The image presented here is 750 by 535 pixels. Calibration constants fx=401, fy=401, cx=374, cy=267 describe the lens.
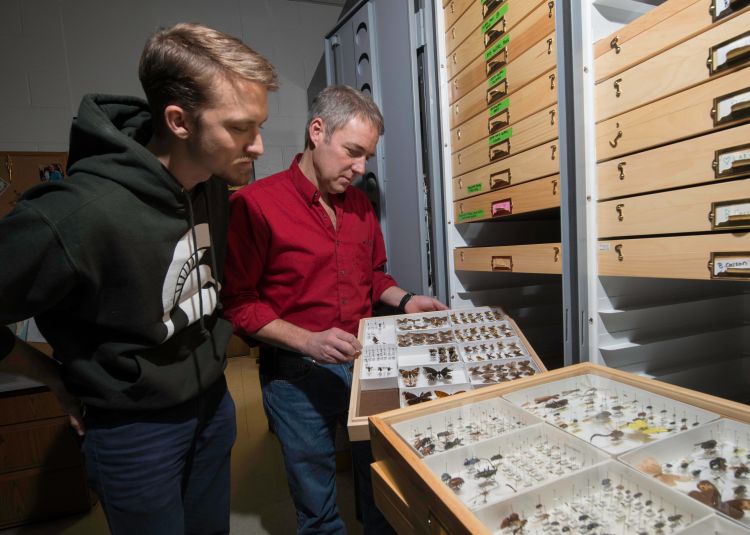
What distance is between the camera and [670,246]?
870mm

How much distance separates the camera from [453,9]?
1.54 m

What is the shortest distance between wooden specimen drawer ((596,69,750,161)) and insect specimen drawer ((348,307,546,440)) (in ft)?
2.04

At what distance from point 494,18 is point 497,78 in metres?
0.19

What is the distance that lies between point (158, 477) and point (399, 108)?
5.62 feet

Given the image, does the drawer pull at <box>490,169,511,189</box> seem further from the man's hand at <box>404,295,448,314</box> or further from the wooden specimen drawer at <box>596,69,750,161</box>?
the man's hand at <box>404,295,448,314</box>

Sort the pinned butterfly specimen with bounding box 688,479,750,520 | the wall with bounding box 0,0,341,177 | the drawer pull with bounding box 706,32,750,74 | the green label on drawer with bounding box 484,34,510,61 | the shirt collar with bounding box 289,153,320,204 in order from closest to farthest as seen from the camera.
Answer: the pinned butterfly specimen with bounding box 688,479,750,520, the drawer pull with bounding box 706,32,750,74, the green label on drawer with bounding box 484,34,510,61, the shirt collar with bounding box 289,153,320,204, the wall with bounding box 0,0,341,177

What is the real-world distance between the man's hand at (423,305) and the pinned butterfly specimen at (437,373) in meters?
0.56

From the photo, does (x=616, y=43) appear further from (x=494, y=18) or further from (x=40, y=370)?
(x=40, y=370)

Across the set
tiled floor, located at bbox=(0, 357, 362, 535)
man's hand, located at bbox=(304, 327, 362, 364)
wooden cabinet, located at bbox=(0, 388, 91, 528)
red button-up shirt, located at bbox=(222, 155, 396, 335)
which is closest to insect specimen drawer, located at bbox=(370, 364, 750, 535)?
man's hand, located at bbox=(304, 327, 362, 364)

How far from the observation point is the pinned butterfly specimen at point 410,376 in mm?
1117

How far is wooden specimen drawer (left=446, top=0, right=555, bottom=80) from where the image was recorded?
3.68 feet

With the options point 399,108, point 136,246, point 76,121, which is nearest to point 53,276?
point 136,246

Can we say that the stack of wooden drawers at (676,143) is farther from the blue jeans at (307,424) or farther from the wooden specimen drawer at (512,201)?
the blue jeans at (307,424)

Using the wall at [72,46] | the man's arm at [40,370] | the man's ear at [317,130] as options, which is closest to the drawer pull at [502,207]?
the man's ear at [317,130]
